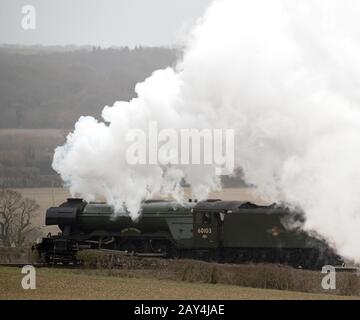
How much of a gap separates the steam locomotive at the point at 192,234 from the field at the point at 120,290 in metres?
5.59

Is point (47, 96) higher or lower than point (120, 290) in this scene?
higher

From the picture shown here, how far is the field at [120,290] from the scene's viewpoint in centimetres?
2958

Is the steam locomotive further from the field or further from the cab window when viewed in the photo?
the field

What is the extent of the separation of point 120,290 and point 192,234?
11.5 metres

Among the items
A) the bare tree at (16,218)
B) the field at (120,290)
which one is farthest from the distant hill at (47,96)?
the field at (120,290)

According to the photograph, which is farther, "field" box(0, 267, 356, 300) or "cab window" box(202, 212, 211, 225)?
"cab window" box(202, 212, 211, 225)

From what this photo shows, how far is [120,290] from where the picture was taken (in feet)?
105

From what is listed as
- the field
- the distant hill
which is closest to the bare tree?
the field

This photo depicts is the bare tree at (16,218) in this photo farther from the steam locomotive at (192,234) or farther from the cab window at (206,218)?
the cab window at (206,218)

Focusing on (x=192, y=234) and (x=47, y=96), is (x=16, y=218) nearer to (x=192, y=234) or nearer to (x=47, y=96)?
(x=192, y=234)

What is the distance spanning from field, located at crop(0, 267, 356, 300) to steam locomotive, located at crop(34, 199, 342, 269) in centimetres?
559

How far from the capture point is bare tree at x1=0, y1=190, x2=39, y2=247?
218ft

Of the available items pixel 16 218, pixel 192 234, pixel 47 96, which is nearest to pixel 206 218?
pixel 192 234
